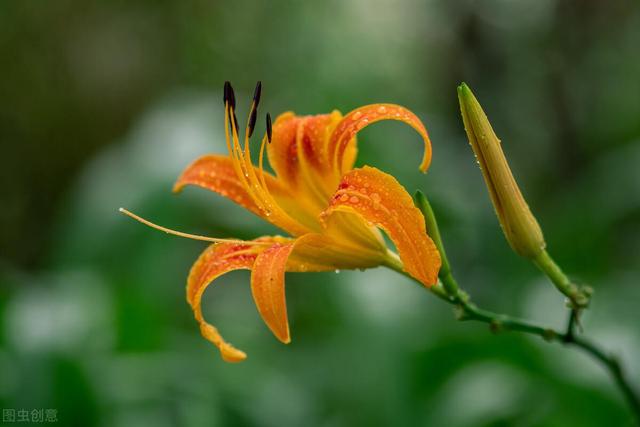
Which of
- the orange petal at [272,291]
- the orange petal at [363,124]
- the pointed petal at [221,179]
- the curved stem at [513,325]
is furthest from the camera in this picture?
the pointed petal at [221,179]

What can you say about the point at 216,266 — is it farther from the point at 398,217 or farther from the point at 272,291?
the point at 398,217

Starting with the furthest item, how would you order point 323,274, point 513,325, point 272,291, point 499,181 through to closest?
point 323,274 → point 513,325 → point 499,181 → point 272,291

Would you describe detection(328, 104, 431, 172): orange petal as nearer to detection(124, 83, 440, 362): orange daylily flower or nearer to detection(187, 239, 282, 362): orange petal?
detection(124, 83, 440, 362): orange daylily flower

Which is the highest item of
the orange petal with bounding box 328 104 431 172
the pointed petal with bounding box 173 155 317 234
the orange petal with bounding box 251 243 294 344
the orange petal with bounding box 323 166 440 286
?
the orange petal with bounding box 328 104 431 172

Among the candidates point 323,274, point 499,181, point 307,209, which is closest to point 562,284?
point 499,181

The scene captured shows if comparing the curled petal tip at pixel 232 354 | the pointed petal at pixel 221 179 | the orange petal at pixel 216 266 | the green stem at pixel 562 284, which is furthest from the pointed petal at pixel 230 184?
the green stem at pixel 562 284

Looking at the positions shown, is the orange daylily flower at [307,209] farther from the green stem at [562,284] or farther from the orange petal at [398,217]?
the green stem at [562,284]

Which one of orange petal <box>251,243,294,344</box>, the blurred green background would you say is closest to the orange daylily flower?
orange petal <box>251,243,294,344</box>
